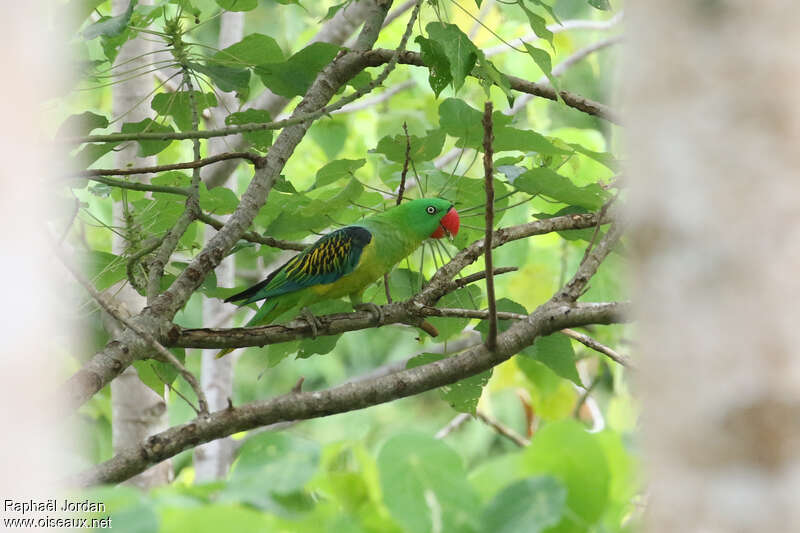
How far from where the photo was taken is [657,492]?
727 mm

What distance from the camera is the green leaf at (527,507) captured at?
0.86 m

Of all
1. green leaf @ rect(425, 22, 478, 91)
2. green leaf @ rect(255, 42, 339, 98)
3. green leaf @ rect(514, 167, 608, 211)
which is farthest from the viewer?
green leaf @ rect(255, 42, 339, 98)

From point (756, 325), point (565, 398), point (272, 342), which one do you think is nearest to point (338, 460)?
point (756, 325)

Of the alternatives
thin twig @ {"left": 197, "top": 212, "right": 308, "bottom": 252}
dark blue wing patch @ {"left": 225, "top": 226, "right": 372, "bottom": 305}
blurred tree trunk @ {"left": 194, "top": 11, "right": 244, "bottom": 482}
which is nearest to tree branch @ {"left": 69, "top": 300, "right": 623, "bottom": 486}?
thin twig @ {"left": 197, "top": 212, "right": 308, "bottom": 252}

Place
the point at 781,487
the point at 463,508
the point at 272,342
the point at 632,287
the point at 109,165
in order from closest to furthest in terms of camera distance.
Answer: the point at 781,487 → the point at 632,287 → the point at 463,508 → the point at 272,342 → the point at 109,165

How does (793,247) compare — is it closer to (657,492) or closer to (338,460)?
(657,492)

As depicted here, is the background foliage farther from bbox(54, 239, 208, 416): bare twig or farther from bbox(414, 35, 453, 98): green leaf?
bbox(54, 239, 208, 416): bare twig

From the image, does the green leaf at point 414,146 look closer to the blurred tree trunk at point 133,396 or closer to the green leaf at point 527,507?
the blurred tree trunk at point 133,396

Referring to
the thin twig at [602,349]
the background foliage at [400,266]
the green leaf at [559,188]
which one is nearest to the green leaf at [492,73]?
the background foliage at [400,266]

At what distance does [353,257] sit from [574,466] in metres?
2.65

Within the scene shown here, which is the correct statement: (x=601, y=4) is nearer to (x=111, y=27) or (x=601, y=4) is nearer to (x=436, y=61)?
(x=436, y=61)

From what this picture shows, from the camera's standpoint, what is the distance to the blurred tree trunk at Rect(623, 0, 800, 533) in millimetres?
677

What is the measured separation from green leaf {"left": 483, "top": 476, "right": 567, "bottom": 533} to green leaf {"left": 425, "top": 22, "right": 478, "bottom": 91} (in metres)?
1.56

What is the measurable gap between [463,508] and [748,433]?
0.34m
